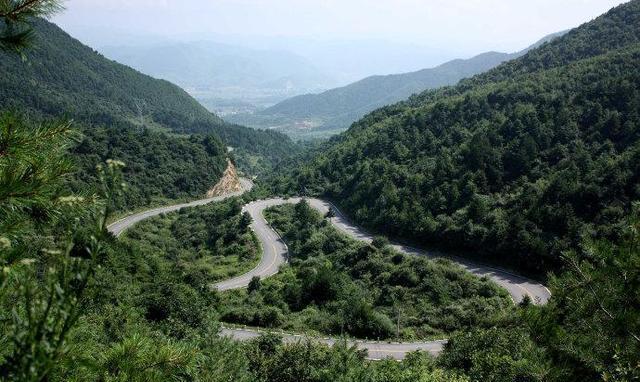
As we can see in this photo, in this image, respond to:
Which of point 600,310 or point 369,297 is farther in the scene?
point 369,297

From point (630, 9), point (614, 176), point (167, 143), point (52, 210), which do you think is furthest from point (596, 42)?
point (52, 210)

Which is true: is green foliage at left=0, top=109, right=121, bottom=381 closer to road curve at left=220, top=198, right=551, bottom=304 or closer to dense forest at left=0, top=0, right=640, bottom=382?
dense forest at left=0, top=0, right=640, bottom=382

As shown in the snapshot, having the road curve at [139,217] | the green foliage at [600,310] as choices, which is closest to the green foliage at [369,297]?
the road curve at [139,217]

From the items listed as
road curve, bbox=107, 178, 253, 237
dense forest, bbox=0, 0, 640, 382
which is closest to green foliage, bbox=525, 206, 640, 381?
dense forest, bbox=0, 0, 640, 382

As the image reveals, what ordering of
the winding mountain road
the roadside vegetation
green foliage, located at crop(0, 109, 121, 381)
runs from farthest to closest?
1. the roadside vegetation
2. the winding mountain road
3. green foliage, located at crop(0, 109, 121, 381)

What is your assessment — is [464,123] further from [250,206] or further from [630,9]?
[630,9]

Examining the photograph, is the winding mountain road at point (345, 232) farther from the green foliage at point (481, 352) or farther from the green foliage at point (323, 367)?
the green foliage at point (481, 352)

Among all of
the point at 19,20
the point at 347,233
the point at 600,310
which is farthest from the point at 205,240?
the point at 19,20

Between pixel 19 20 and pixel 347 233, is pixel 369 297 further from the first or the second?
pixel 19 20
